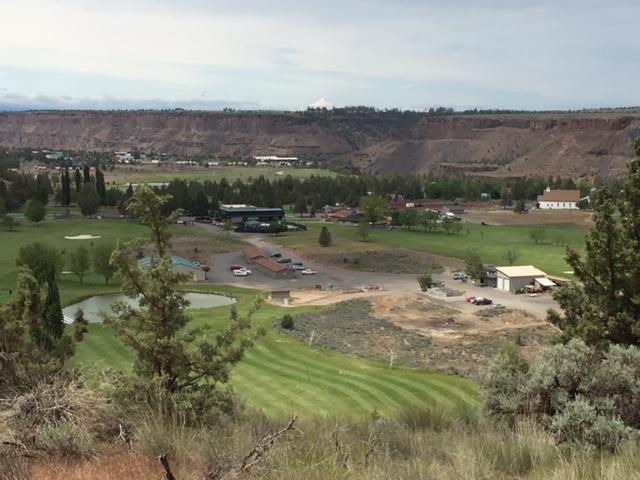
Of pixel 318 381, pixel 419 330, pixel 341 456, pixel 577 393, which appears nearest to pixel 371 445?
pixel 341 456

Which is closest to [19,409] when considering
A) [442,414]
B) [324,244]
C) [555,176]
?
[442,414]

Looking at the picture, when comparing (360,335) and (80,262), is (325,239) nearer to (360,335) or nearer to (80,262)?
(80,262)

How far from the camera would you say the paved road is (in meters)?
54.5

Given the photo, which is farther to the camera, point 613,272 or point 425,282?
point 425,282

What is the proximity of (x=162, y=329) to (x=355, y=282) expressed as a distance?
177ft

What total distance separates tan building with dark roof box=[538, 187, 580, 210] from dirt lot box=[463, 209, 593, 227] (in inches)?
165

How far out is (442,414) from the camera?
1117cm

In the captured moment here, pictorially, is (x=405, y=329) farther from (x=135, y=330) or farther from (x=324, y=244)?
(x=324, y=244)

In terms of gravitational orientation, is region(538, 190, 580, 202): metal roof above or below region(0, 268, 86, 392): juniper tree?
below

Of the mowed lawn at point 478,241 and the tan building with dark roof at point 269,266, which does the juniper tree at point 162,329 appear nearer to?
the tan building with dark roof at point 269,266

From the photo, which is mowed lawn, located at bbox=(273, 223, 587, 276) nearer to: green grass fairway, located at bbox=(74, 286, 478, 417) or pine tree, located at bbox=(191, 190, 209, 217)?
pine tree, located at bbox=(191, 190, 209, 217)

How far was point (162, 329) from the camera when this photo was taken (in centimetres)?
1121

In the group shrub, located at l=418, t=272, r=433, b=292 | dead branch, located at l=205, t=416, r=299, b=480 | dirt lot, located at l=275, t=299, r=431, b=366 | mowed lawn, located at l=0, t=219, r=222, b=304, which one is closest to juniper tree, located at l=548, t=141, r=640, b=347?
dead branch, located at l=205, t=416, r=299, b=480

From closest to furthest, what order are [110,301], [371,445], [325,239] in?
1. [371,445]
2. [110,301]
3. [325,239]
